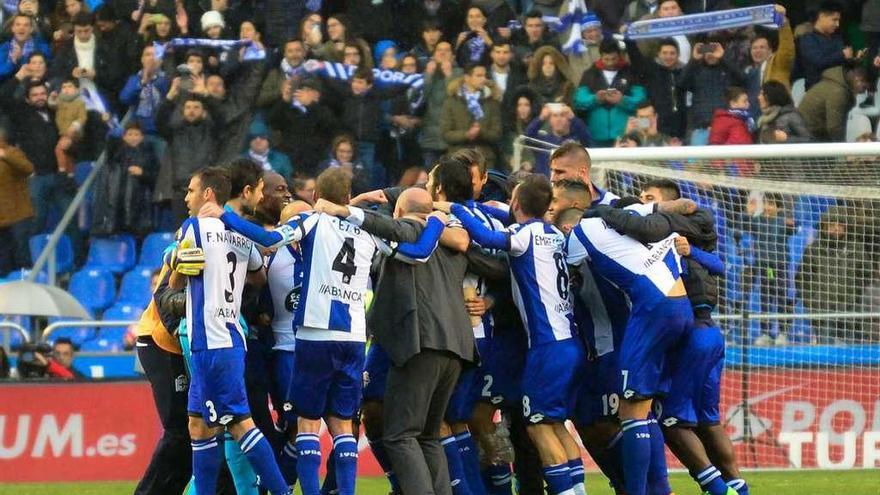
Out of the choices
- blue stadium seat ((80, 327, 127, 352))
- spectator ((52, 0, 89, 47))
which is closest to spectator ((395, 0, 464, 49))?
spectator ((52, 0, 89, 47))

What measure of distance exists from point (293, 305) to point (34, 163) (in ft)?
29.2

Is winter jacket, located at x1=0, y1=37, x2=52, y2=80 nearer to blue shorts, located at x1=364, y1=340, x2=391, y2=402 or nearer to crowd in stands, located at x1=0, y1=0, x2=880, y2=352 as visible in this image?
crowd in stands, located at x1=0, y1=0, x2=880, y2=352

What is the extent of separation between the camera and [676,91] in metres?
18.0

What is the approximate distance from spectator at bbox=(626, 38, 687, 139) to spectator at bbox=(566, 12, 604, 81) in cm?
47

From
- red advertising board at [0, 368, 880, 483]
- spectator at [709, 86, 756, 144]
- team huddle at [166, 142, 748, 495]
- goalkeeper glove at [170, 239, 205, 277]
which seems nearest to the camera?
goalkeeper glove at [170, 239, 205, 277]

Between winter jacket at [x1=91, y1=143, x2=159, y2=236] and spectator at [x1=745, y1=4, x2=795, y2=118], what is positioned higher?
spectator at [x1=745, y1=4, x2=795, y2=118]

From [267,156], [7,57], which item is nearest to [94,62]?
[7,57]

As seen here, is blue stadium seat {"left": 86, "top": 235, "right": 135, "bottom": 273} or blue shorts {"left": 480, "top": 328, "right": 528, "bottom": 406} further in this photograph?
blue stadium seat {"left": 86, "top": 235, "right": 135, "bottom": 273}

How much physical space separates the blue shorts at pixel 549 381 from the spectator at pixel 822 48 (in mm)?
8634

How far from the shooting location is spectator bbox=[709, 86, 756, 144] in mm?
17453

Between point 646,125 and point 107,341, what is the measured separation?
6.01m

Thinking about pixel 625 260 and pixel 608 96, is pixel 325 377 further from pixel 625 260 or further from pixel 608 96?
pixel 608 96

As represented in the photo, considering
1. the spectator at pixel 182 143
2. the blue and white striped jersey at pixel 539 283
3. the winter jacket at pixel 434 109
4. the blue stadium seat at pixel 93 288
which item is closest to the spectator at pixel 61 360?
the blue stadium seat at pixel 93 288

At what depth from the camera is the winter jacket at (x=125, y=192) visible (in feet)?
59.7
